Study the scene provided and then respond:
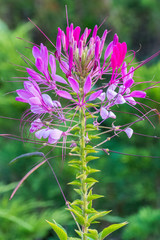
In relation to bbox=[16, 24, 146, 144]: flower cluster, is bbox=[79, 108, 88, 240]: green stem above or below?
below

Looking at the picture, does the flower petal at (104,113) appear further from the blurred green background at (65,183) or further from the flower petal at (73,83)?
the blurred green background at (65,183)

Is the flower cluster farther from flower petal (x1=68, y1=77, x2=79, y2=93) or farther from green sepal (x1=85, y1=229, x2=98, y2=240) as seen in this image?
green sepal (x1=85, y1=229, x2=98, y2=240)

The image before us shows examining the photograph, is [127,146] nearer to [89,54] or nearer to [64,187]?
[64,187]

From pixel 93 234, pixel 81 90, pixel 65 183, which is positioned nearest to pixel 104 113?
pixel 81 90

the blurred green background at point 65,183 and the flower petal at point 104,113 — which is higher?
the flower petal at point 104,113

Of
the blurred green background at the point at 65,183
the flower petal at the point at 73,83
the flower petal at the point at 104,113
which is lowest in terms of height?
the blurred green background at the point at 65,183

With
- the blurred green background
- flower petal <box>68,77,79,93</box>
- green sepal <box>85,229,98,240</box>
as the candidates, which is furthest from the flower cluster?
the blurred green background

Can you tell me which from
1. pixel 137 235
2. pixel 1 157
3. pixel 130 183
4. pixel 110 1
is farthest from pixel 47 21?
pixel 137 235

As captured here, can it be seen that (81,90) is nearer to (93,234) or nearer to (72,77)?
(72,77)

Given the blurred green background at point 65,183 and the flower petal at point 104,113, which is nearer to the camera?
the flower petal at point 104,113

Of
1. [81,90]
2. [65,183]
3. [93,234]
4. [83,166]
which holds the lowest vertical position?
[65,183]

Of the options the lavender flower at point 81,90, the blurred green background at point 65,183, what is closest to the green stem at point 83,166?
the lavender flower at point 81,90
